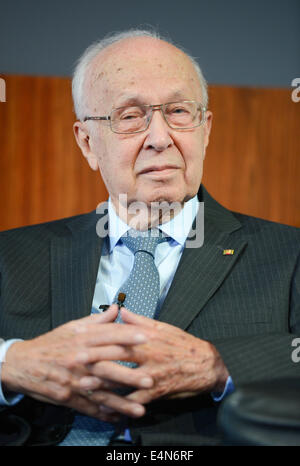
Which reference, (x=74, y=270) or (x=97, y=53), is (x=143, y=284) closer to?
(x=74, y=270)

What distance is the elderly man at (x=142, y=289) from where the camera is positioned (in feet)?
3.95

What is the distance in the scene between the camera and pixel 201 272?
1.50 metres

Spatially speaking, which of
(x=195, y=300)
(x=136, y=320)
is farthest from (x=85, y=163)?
(x=136, y=320)

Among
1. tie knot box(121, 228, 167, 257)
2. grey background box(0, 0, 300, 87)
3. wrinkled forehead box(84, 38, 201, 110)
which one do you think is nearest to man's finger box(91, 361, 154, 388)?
tie knot box(121, 228, 167, 257)

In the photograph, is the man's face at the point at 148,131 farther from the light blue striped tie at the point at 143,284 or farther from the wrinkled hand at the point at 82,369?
the wrinkled hand at the point at 82,369

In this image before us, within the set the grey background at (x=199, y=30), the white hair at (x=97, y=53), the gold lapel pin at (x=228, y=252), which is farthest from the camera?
the grey background at (x=199, y=30)

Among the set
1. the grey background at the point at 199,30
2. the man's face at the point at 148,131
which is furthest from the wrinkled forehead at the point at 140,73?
the grey background at the point at 199,30

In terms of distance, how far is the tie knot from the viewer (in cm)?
157

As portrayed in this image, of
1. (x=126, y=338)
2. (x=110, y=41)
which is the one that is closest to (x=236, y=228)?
(x=126, y=338)

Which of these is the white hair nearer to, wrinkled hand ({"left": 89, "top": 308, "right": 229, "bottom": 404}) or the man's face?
the man's face

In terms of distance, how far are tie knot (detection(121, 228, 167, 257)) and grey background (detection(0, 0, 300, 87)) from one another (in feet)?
6.01

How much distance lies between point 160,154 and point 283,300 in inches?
22.3

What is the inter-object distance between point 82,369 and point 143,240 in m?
0.51
